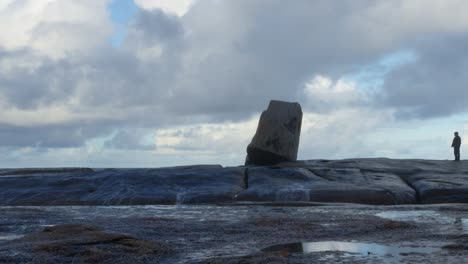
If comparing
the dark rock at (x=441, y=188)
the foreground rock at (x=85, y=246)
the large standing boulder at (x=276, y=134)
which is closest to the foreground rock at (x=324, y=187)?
the dark rock at (x=441, y=188)

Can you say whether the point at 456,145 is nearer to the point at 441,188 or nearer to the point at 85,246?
the point at 441,188

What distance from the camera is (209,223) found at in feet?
36.9

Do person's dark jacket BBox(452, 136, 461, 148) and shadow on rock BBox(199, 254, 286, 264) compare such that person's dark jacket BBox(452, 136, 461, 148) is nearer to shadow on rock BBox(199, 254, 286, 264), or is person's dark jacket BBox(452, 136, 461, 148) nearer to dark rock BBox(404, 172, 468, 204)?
dark rock BBox(404, 172, 468, 204)

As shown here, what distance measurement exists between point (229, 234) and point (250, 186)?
29.8ft

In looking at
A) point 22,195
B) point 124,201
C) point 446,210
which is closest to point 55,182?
point 22,195

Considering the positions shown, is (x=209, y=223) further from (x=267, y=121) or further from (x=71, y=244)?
(x=267, y=121)

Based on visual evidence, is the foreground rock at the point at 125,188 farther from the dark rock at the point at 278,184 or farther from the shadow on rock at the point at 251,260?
the shadow on rock at the point at 251,260

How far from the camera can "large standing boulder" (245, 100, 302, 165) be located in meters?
22.9

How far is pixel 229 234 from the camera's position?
973 cm

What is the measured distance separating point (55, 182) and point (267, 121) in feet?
26.0

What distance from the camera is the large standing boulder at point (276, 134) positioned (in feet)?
75.3

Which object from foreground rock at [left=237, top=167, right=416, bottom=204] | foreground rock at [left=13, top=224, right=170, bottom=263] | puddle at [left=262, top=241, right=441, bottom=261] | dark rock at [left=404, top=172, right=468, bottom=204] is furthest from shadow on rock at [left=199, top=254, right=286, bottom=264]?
dark rock at [left=404, top=172, right=468, bottom=204]

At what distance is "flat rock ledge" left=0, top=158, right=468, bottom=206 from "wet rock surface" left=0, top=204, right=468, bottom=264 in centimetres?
280

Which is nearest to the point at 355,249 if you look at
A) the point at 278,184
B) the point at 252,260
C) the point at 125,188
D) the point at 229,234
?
the point at 252,260
